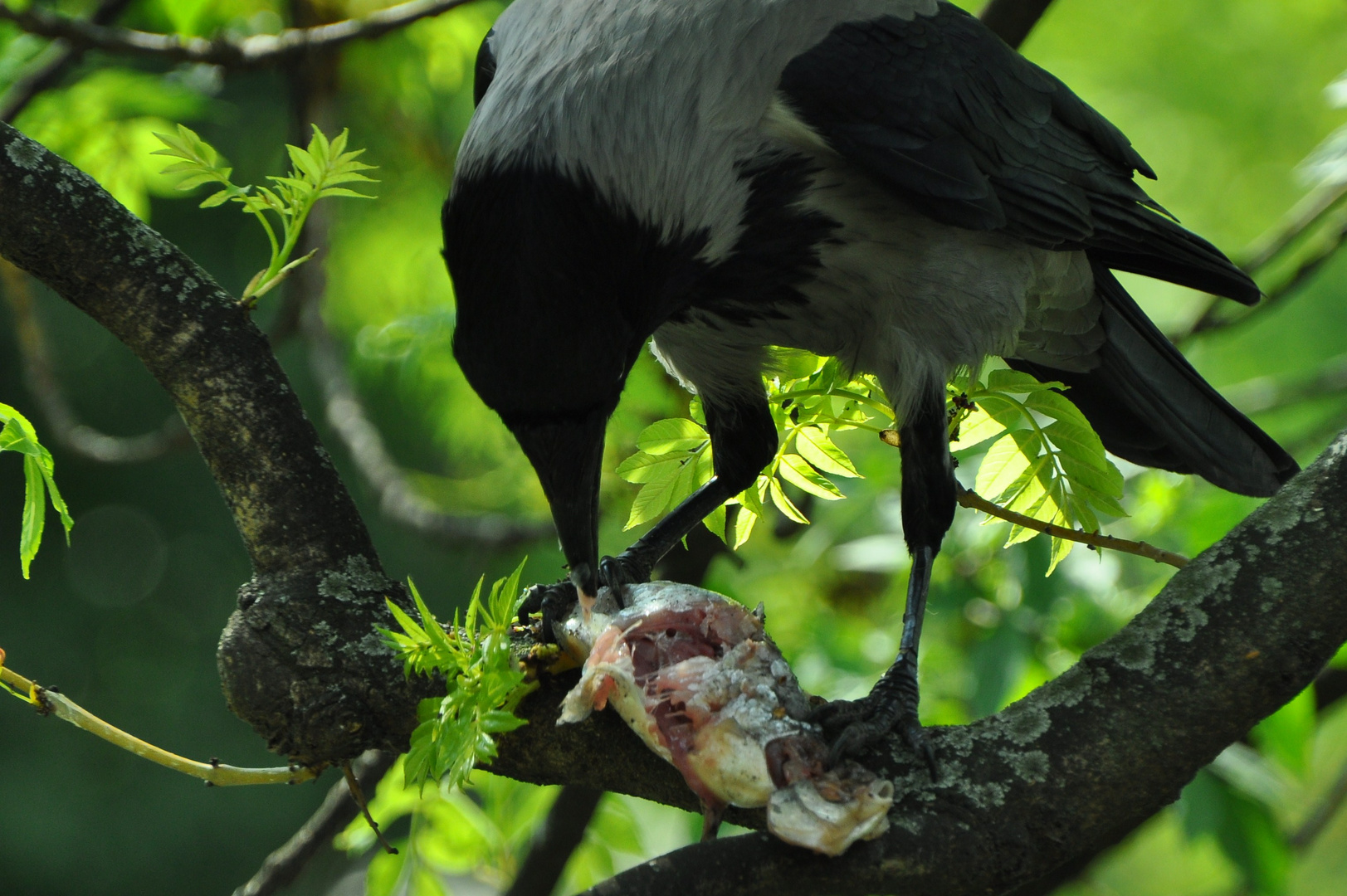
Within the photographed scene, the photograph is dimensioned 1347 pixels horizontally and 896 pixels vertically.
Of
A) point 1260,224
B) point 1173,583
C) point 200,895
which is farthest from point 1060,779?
point 200,895

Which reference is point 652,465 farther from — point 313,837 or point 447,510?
point 447,510

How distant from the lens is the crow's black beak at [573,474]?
1.85 meters

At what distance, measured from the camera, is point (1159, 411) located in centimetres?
290

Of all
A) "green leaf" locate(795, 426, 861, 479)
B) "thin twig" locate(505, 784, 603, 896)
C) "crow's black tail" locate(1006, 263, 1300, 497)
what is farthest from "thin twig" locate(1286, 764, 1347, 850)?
"green leaf" locate(795, 426, 861, 479)

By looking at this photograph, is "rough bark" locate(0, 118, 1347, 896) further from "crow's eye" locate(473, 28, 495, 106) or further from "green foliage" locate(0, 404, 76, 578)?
"crow's eye" locate(473, 28, 495, 106)

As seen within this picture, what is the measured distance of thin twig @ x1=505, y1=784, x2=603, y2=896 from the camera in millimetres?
2715

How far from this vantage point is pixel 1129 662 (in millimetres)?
1503

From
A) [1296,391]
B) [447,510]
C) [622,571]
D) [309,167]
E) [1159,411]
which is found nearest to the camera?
[309,167]

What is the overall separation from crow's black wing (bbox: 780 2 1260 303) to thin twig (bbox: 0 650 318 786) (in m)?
1.42

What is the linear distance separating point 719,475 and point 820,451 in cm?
36

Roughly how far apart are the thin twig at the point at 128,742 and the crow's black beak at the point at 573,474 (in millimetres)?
515

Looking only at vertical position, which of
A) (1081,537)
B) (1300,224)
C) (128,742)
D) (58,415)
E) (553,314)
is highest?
(1300,224)

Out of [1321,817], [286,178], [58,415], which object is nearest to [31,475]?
[286,178]

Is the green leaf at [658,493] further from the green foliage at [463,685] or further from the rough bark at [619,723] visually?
the green foliage at [463,685]
